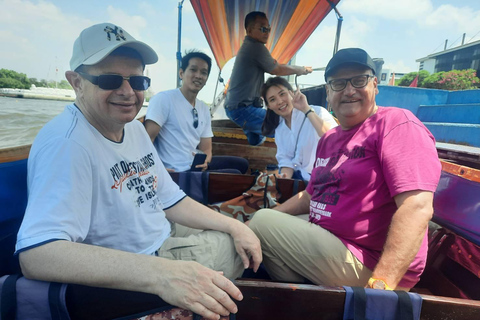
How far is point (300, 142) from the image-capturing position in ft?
8.68

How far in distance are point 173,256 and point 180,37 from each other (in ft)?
16.3

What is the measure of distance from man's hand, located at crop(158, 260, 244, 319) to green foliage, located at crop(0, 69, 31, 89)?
239 feet

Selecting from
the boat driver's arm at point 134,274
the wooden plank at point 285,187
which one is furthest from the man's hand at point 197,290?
the wooden plank at point 285,187

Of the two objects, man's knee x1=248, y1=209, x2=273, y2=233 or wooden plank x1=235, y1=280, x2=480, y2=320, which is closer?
wooden plank x1=235, y1=280, x2=480, y2=320

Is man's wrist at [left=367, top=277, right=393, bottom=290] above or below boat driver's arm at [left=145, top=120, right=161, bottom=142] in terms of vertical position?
below

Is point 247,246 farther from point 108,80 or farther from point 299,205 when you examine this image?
point 108,80

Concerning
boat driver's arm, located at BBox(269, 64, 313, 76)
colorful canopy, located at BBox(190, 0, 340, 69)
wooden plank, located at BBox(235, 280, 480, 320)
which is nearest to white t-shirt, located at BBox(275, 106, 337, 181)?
boat driver's arm, located at BBox(269, 64, 313, 76)

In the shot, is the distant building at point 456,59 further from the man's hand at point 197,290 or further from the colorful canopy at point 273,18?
the man's hand at point 197,290

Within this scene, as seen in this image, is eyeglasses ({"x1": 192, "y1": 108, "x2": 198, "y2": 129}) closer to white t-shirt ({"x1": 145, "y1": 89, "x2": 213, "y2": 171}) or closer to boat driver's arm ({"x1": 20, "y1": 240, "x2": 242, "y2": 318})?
white t-shirt ({"x1": 145, "y1": 89, "x2": 213, "y2": 171})

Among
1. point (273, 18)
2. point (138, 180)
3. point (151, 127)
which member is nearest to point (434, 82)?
point (273, 18)

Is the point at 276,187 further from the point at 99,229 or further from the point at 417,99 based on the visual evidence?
the point at 417,99

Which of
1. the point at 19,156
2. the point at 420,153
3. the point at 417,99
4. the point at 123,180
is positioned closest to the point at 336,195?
the point at 420,153

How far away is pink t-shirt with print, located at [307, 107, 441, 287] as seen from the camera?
3.76 ft

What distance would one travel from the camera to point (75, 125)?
99cm
